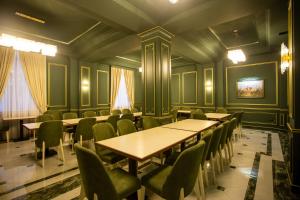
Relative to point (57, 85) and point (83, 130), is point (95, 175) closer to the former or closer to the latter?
point (83, 130)

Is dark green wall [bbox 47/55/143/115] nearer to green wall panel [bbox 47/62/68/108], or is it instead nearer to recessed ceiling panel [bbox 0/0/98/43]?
green wall panel [bbox 47/62/68/108]

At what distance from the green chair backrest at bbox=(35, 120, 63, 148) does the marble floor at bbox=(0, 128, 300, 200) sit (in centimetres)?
43

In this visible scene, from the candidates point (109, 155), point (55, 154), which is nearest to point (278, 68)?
point (109, 155)

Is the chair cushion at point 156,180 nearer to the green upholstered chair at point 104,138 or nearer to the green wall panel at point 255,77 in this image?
the green upholstered chair at point 104,138

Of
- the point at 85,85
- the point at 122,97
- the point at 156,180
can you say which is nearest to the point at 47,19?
the point at 85,85

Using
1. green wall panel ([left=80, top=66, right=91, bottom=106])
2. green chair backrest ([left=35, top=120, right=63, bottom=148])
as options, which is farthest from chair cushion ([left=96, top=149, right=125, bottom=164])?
green wall panel ([left=80, top=66, right=91, bottom=106])

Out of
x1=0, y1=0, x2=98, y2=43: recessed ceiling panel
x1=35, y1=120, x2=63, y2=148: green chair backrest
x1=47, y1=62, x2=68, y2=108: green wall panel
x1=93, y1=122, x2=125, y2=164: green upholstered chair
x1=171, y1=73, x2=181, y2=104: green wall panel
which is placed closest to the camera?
x1=93, y1=122, x2=125, y2=164: green upholstered chair

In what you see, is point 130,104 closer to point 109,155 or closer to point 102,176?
point 109,155

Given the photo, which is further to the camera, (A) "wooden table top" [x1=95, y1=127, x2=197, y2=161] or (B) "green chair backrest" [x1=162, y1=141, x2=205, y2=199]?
(A) "wooden table top" [x1=95, y1=127, x2=197, y2=161]

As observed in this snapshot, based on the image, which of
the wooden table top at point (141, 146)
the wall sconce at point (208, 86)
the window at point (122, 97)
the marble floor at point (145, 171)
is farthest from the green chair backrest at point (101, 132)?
the wall sconce at point (208, 86)

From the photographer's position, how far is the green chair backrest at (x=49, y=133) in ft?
9.76

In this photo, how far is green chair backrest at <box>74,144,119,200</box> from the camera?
4.00ft

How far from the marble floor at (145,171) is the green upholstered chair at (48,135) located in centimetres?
39

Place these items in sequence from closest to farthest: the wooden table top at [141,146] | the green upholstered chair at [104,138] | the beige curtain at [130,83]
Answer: the wooden table top at [141,146] → the green upholstered chair at [104,138] → the beige curtain at [130,83]
